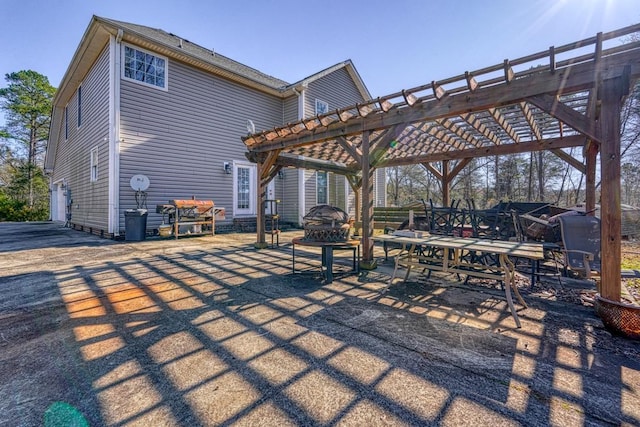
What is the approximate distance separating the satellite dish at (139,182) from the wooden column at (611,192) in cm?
967

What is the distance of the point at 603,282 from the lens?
8.70ft

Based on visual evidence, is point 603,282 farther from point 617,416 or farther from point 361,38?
point 361,38

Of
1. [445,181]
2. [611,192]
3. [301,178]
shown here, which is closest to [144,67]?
[301,178]

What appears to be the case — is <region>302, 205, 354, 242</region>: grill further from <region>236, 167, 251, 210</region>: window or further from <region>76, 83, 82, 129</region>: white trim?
<region>76, 83, 82, 129</region>: white trim

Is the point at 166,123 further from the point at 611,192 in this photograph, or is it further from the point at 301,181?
the point at 611,192

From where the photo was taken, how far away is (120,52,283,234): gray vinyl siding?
8.25m

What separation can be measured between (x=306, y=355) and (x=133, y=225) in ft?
25.0

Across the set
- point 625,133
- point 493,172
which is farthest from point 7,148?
point 625,133

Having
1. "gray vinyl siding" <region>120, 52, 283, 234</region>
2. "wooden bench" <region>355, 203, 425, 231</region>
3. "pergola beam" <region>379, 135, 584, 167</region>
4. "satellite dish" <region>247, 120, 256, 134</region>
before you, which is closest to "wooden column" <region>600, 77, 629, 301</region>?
"pergola beam" <region>379, 135, 584, 167</region>

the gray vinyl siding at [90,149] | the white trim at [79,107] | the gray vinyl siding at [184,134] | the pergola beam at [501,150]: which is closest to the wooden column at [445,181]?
the pergola beam at [501,150]

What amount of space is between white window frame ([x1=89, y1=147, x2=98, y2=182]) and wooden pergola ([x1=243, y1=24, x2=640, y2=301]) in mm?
6026

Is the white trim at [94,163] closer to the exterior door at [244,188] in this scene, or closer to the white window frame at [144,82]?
the white window frame at [144,82]

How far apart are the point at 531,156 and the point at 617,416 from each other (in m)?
17.0

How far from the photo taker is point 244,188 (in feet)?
35.9
